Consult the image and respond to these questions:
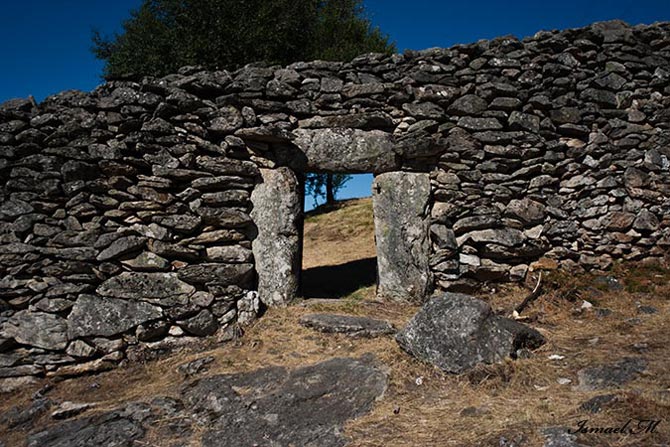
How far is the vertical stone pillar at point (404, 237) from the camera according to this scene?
616 cm

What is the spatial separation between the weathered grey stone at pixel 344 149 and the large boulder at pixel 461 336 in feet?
8.08

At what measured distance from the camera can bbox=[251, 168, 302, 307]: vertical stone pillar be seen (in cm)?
591

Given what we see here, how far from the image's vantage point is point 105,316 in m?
4.94

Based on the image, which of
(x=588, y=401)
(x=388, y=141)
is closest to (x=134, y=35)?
(x=388, y=141)

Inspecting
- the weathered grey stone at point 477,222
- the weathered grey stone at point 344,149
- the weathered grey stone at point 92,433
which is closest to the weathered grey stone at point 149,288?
the weathered grey stone at point 92,433

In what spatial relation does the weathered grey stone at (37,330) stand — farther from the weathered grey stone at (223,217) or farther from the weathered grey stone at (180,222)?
the weathered grey stone at (223,217)

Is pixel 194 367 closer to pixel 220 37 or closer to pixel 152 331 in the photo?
pixel 152 331

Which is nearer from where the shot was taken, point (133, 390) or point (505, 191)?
point (133, 390)

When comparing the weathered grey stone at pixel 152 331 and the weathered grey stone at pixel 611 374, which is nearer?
the weathered grey stone at pixel 611 374

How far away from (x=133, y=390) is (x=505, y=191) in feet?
17.8

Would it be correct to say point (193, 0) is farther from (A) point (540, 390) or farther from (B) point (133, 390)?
(A) point (540, 390)

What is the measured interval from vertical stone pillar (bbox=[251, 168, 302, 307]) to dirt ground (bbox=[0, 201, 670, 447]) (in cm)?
30

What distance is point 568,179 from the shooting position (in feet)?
21.2

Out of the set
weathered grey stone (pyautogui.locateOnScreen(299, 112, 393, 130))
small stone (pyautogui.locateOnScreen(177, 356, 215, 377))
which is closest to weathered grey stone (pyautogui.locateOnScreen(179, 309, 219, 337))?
small stone (pyautogui.locateOnScreen(177, 356, 215, 377))
